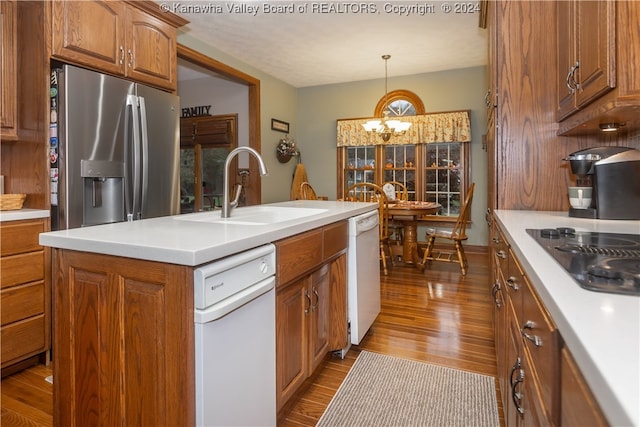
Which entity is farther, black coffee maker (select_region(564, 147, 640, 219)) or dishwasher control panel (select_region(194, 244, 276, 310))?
black coffee maker (select_region(564, 147, 640, 219))

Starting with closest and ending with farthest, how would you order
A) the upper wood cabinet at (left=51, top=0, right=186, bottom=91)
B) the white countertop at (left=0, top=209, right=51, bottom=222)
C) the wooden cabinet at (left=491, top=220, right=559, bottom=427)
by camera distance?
the wooden cabinet at (left=491, top=220, right=559, bottom=427) < the white countertop at (left=0, top=209, right=51, bottom=222) < the upper wood cabinet at (left=51, top=0, right=186, bottom=91)

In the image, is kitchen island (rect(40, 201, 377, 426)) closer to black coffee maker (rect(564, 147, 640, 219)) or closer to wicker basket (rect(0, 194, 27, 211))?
wicker basket (rect(0, 194, 27, 211))

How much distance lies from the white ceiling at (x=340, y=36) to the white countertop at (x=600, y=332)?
3298 mm

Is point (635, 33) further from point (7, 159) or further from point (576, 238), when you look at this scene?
point (7, 159)

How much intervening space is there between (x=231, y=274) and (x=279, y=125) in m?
4.88

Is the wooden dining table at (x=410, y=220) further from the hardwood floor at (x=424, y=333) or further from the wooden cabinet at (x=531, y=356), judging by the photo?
the wooden cabinet at (x=531, y=356)

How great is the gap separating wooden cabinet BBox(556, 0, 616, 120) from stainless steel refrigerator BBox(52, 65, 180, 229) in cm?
256

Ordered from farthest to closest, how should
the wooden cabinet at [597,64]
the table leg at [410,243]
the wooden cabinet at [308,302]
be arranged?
the table leg at [410,243]
the wooden cabinet at [308,302]
the wooden cabinet at [597,64]

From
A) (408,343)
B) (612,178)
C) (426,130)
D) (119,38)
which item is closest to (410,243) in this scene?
(426,130)

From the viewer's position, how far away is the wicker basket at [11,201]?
2170mm

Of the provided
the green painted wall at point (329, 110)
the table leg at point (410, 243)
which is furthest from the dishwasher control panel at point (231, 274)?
the green painted wall at point (329, 110)

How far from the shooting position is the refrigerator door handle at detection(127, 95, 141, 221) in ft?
8.52

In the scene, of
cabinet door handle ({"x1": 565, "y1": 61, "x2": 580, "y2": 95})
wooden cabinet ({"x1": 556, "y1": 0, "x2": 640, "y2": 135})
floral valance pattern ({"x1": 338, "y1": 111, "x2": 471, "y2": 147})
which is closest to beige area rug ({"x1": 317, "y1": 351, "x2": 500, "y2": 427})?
wooden cabinet ({"x1": 556, "y1": 0, "x2": 640, "y2": 135})

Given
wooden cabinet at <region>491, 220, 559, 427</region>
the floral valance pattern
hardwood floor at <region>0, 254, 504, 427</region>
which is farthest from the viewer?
the floral valance pattern
